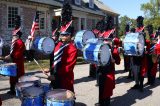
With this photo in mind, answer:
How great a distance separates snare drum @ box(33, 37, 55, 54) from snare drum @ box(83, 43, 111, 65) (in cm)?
353

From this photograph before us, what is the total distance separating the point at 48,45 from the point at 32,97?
560 cm

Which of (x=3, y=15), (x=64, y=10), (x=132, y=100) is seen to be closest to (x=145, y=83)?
(x=132, y=100)

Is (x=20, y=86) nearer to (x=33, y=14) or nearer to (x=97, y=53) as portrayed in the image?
(x=97, y=53)

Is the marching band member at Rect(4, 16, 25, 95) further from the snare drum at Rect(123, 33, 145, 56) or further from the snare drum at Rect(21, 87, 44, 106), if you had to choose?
the snare drum at Rect(21, 87, 44, 106)

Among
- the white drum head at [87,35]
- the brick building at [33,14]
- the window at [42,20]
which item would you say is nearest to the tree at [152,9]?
the brick building at [33,14]

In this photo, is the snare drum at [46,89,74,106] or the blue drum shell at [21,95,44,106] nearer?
the snare drum at [46,89,74,106]

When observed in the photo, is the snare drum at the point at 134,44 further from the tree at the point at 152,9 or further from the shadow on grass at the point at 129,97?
the tree at the point at 152,9

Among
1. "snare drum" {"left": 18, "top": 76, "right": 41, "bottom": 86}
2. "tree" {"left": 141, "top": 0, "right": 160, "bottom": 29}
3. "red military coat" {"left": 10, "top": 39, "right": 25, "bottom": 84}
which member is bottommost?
"snare drum" {"left": 18, "top": 76, "right": 41, "bottom": 86}

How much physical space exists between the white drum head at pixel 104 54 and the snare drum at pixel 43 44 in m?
3.67

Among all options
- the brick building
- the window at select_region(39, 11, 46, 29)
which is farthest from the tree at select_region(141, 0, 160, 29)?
the window at select_region(39, 11, 46, 29)

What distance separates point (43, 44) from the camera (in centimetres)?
1034

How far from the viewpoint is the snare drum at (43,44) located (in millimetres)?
10281

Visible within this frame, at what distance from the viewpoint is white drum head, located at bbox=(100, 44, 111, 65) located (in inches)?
270

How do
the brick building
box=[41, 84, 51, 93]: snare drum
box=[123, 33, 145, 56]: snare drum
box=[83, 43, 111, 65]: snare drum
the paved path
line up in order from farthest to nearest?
the brick building < box=[123, 33, 145, 56]: snare drum < the paved path < box=[83, 43, 111, 65]: snare drum < box=[41, 84, 51, 93]: snare drum
